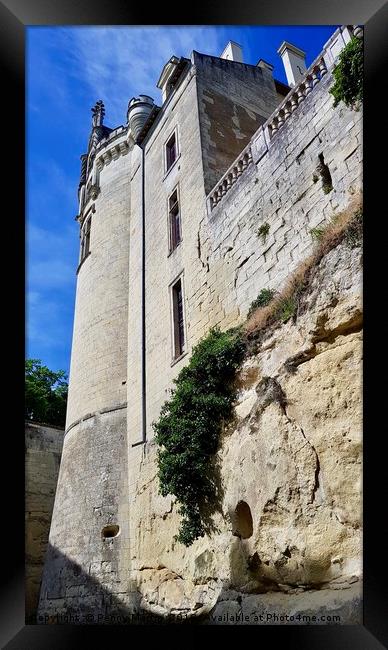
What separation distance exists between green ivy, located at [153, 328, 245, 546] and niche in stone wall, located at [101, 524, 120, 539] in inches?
110

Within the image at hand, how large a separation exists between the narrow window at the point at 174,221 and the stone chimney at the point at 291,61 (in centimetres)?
730

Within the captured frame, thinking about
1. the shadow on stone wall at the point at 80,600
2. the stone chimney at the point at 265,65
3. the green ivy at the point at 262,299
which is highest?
the stone chimney at the point at 265,65

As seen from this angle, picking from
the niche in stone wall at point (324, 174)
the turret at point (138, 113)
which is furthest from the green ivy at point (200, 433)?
the turret at point (138, 113)

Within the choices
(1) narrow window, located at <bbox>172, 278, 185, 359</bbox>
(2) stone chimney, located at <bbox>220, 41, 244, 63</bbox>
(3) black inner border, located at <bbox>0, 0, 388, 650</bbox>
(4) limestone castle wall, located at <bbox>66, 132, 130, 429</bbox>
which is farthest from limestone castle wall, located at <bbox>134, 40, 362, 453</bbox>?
(2) stone chimney, located at <bbox>220, 41, 244, 63</bbox>

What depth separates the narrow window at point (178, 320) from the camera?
10.8 m

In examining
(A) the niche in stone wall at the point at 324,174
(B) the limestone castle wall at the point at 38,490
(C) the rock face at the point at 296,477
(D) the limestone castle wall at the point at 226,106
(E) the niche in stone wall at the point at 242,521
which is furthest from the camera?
(B) the limestone castle wall at the point at 38,490

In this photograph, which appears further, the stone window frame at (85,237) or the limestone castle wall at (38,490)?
the stone window frame at (85,237)

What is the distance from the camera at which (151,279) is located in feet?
41.3

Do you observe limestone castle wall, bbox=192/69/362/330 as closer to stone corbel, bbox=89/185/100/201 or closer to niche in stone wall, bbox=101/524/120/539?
niche in stone wall, bbox=101/524/120/539

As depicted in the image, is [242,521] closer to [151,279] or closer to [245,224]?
[245,224]

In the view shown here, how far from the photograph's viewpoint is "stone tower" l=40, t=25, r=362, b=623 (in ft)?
29.4

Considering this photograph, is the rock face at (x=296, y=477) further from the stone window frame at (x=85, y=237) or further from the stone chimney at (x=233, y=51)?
the stone chimney at (x=233, y=51)

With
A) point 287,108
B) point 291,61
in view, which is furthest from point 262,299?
point 291,61
